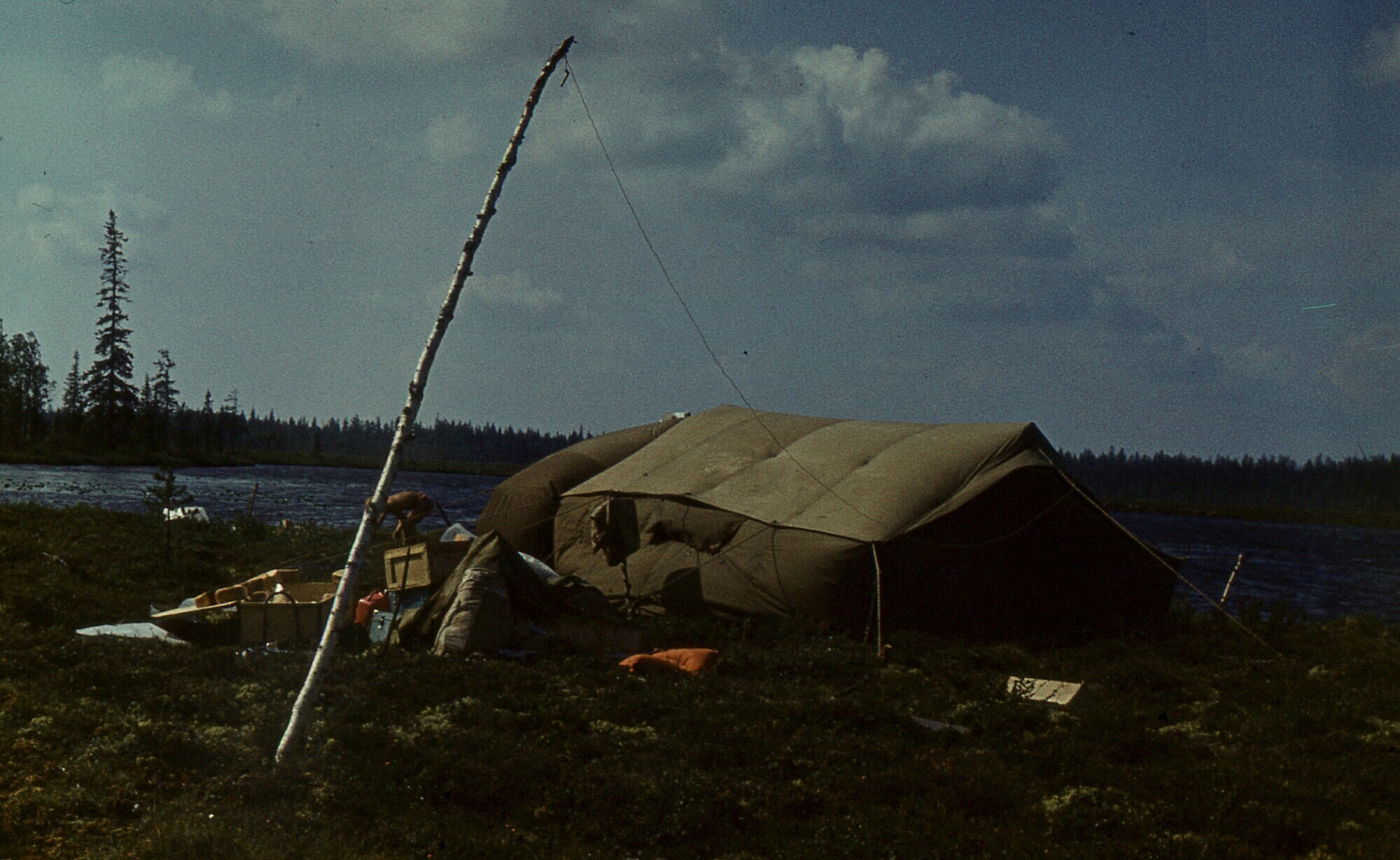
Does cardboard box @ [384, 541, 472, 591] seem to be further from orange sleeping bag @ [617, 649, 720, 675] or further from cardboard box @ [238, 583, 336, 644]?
orange sleeping bag @ [617, 649, 720, 675]

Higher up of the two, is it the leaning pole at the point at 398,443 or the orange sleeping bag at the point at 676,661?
the leaning pole at the point at 398,443

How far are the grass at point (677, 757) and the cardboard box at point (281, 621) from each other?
67 centimetres

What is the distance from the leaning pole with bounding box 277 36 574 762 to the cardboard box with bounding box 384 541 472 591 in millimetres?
5940

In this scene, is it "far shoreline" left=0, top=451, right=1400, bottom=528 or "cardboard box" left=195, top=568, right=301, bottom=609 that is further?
"far shoreline" left=0, top=451, right=1400, bottom=528

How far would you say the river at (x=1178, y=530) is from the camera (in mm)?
35094

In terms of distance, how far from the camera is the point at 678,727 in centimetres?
1035

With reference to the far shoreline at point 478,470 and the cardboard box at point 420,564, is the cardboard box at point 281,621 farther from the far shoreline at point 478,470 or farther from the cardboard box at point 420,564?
the far shoreline at point 478,470

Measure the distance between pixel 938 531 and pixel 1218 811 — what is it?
27.5 feet

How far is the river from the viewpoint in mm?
35094

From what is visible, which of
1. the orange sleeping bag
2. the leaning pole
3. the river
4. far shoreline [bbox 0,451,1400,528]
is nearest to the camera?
the leaning pole

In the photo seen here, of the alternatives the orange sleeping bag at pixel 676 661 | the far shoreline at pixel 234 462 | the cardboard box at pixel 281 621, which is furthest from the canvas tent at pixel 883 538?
the far shoreline at pixel 234 462

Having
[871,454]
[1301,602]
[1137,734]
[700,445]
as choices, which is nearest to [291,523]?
[700,445]

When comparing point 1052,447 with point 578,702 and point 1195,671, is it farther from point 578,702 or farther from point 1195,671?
point 578,702

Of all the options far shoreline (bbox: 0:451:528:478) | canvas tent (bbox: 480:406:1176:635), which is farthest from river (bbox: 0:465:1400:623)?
far shoreline (bbox: 0:451:528:478)
